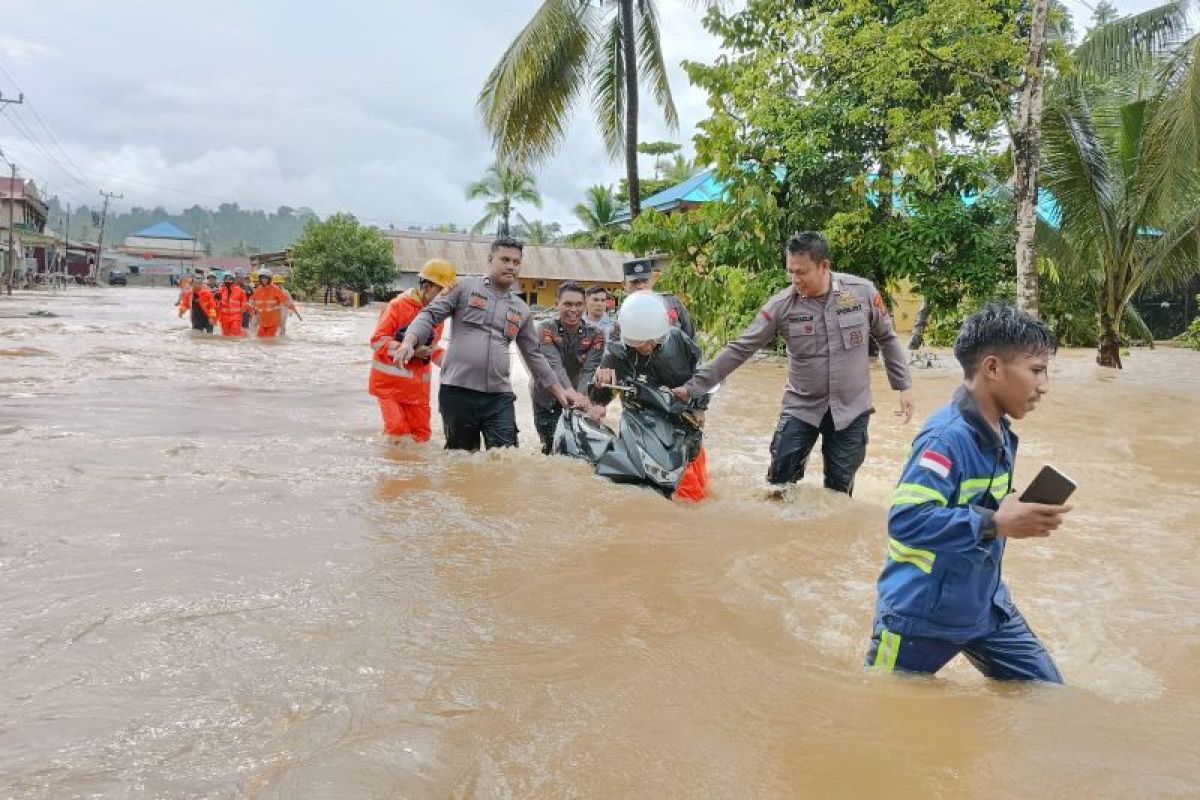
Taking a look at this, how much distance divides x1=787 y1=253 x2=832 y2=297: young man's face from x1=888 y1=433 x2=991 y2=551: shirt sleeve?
2404 millimetres

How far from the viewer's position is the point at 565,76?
14.8 meters

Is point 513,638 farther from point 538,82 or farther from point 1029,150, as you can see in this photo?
point 538,82

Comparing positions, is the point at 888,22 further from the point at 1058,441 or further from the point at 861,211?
the point at 1058,441

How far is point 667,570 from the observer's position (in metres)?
3.93

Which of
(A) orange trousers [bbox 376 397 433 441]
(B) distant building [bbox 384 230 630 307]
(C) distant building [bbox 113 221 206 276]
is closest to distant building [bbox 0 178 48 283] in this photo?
(B) distant building [bbox 384 230 630 307]

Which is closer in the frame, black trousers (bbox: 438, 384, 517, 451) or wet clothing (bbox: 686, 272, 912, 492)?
wet clothing (bbox: 686, 272, 912, 492)

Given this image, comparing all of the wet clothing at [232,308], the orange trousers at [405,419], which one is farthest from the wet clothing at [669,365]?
the wet clothing at [232,308]

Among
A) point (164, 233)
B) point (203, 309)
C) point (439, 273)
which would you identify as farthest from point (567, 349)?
point (164, 233)

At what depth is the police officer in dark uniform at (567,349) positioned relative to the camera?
637 cm

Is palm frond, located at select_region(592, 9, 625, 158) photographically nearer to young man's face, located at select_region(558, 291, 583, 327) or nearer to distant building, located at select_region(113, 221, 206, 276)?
young man's face, located at select_region(558, 291, 583, 327)

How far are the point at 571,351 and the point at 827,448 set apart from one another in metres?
2.24

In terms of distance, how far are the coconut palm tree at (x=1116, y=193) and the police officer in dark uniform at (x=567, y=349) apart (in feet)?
31.8

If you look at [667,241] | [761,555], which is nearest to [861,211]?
[667,241]

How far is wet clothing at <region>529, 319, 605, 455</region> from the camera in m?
6.43
